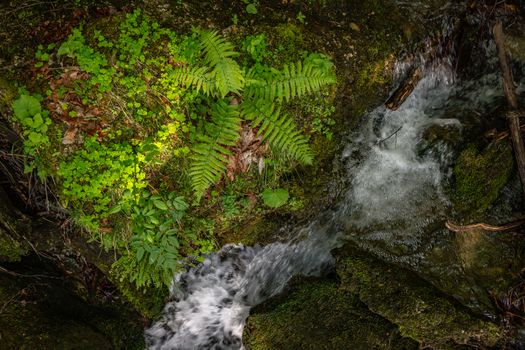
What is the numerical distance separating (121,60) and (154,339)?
4.11 m

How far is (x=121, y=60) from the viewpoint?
3830 millimetres

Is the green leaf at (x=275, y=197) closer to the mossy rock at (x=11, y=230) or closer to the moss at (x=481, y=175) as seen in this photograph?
the moss at (x=481, y=175)

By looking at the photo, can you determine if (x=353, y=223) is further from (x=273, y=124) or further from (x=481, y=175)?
(x=273, y=124)

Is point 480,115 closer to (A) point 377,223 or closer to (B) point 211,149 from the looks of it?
(A) point 377,223

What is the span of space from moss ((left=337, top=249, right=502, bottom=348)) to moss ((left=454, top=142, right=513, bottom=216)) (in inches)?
53.7

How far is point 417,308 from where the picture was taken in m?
4.55

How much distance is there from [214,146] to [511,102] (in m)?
4.12

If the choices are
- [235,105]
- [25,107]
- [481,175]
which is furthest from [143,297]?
[481,175]

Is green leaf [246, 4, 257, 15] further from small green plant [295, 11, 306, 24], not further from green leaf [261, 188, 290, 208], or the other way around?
green leaf [261, 188, 290, 208]

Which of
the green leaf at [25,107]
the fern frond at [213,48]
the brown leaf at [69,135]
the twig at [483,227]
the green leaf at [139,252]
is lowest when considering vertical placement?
the green leaf at [139,252]

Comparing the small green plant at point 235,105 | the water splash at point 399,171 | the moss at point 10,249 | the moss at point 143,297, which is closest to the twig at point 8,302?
the moss at point 10,249

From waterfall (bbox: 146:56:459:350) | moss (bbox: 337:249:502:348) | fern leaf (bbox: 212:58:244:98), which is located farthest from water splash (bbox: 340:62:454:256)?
fern leaf (bbox: 212:58:244:98)

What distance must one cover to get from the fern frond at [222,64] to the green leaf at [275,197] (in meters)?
1.49

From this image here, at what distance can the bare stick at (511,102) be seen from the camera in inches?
187
